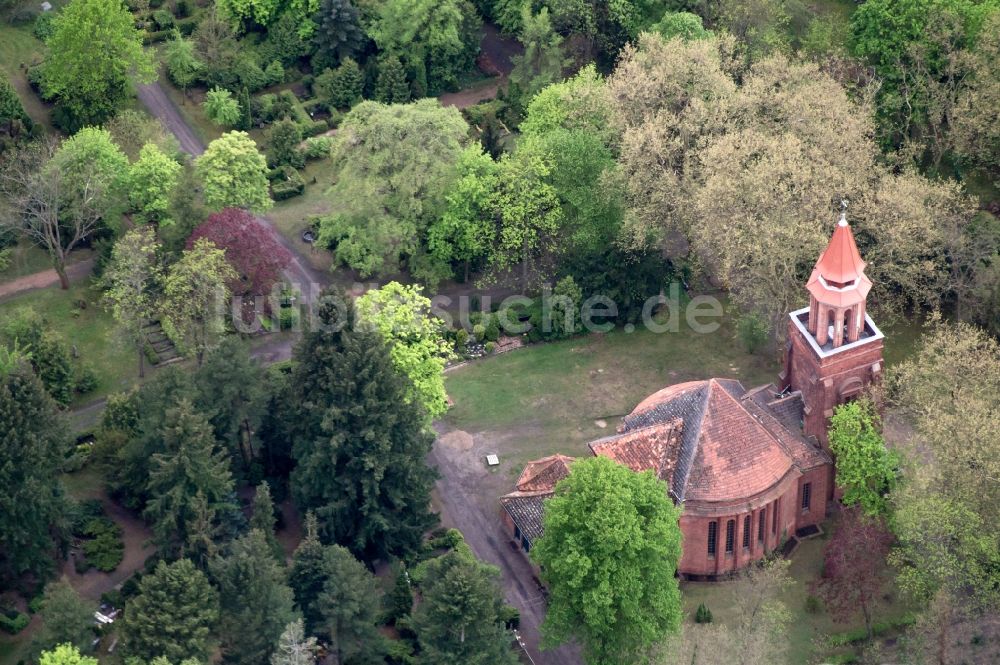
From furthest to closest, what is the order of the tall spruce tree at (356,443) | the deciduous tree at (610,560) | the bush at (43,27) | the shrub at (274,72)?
the bush at (43,27), the shrub at (274,72), the tall spruce tree at (356,443), the deciduous tree at (610,560)

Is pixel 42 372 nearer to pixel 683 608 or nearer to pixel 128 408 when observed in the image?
pixel 128 408

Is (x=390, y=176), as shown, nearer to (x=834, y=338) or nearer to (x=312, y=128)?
(x=312, y=128)

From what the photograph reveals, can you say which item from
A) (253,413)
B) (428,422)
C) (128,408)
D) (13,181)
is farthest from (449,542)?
(13,181)

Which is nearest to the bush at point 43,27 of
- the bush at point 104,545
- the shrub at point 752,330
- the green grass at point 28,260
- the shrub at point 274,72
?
the shrub at point 274,72

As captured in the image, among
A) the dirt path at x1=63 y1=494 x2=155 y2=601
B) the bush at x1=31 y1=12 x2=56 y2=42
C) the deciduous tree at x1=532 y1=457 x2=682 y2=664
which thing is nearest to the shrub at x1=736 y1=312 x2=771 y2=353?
the deciduous tree at x1=532 y1=457 x2=682 y2=664

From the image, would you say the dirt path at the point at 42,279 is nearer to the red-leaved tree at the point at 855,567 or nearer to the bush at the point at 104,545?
the bush at the point at 104,545

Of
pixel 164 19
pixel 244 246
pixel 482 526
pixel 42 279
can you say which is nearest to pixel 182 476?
pixel 482 526
